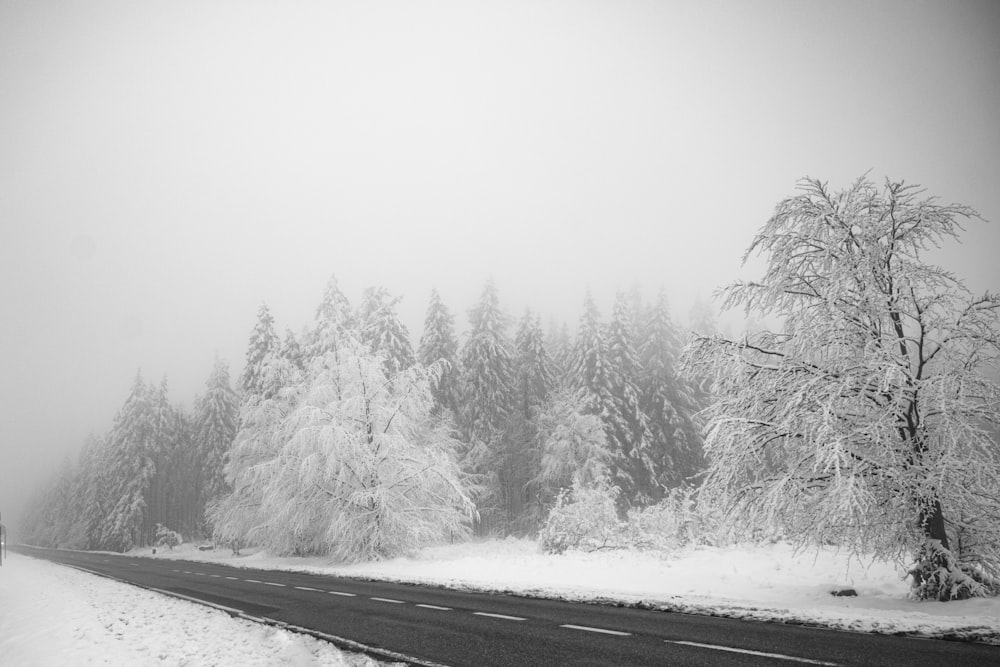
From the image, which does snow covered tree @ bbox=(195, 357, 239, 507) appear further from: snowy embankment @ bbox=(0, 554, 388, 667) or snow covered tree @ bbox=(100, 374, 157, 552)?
snowy embankment @ bbox=(0, 554, 388, 667)

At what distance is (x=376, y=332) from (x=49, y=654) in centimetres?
2638

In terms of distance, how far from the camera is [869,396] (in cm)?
1023

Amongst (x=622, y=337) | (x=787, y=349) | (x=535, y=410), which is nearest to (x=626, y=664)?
(x=787, y=349)

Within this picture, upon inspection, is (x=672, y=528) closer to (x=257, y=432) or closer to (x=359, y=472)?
(x=359, y=472)

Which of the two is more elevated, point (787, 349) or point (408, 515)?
point (787, 349)

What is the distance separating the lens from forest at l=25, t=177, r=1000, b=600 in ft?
32.4

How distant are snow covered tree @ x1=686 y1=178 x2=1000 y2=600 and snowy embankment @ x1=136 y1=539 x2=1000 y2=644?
1174 mm

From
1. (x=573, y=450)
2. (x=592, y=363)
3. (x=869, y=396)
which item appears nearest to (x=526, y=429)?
(x=573, y=450)

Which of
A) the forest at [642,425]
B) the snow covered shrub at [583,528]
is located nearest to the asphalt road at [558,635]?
the forest at [642,425]

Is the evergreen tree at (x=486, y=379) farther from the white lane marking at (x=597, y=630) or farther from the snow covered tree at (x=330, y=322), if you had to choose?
the white lane marking at (x=597, y=630)

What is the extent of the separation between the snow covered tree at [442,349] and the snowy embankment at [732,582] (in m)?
14.3

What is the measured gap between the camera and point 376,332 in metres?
35.1

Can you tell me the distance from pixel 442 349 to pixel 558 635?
2909 centimetres

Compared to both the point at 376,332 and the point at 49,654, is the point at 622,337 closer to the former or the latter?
the point at 376,332
